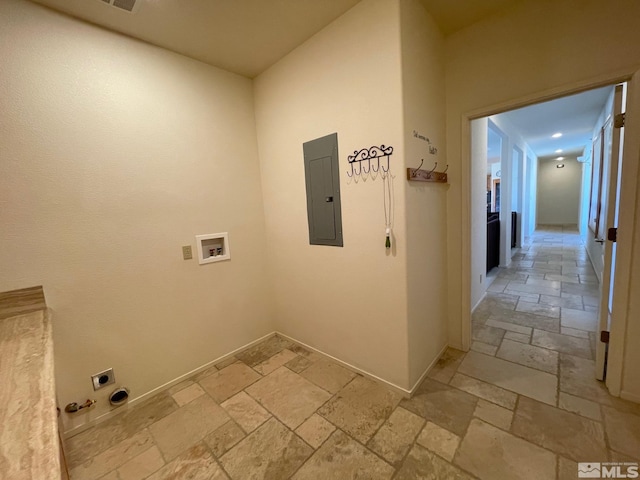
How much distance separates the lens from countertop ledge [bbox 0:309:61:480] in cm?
62

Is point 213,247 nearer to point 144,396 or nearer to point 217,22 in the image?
point 144,396

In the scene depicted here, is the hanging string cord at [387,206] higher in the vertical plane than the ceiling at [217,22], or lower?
lower

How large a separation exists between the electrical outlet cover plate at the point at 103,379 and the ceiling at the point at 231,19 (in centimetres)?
246

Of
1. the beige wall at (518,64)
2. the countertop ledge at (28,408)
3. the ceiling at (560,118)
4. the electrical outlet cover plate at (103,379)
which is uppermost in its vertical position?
the ceiling at (560,118)

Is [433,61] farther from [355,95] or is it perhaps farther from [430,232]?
[430,232]

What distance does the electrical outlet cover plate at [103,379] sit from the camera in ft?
6.28

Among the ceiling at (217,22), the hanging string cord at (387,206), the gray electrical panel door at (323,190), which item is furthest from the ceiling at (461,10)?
the hanging string cord at (387,206)

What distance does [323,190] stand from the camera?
7.53ft

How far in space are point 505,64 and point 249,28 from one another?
6.41 ft

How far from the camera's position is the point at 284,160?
8.50ft

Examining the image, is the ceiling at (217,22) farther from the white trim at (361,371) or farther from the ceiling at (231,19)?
the white trim at (361,371)

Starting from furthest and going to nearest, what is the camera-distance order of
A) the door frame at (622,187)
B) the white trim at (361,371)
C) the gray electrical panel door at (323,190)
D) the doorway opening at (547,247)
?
the doorway opening at (547,247)
the gray electrical panel door at (323,190)
the white trim at (361,371)
the door frame at (622,187)

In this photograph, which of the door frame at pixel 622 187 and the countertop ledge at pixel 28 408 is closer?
the countertop ledge at pixel 28 408

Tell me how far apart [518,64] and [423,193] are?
1.16m
